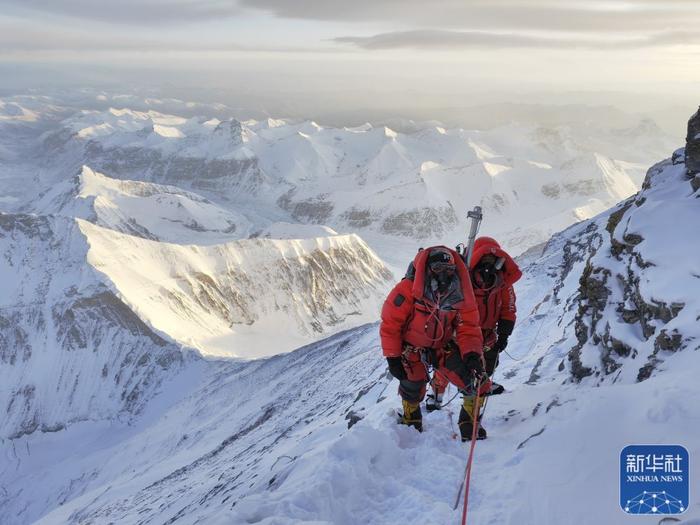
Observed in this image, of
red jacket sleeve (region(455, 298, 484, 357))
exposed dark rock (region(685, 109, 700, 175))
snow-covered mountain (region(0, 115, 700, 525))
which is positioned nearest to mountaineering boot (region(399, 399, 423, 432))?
snow-covered mountain (region(0, 115, 700, 525))

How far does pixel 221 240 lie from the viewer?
19625cm

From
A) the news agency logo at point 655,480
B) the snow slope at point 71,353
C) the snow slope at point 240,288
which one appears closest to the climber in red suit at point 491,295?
the news agency logo at point 655,480

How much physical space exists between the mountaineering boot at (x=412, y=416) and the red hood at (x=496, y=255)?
110 inches

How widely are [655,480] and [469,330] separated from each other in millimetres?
3317

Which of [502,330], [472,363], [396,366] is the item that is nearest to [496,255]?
[502,330]

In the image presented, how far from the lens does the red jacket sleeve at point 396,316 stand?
29.1ft

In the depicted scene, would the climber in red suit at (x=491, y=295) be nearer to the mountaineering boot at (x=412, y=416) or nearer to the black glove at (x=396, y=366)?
the mountaineering boot at (x=412, y=416)

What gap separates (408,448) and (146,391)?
74.6m

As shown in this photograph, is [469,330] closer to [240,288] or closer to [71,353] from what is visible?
[71,353]

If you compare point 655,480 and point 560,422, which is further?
point 560,422

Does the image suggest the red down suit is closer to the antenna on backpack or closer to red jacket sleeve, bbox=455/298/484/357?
red jacket sleeve, bbox=455/298/484/357

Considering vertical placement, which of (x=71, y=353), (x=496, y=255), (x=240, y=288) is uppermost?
(x=496, y=255)

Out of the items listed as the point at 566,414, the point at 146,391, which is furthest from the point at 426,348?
the point at 146,391

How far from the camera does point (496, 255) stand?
31.1 feet
